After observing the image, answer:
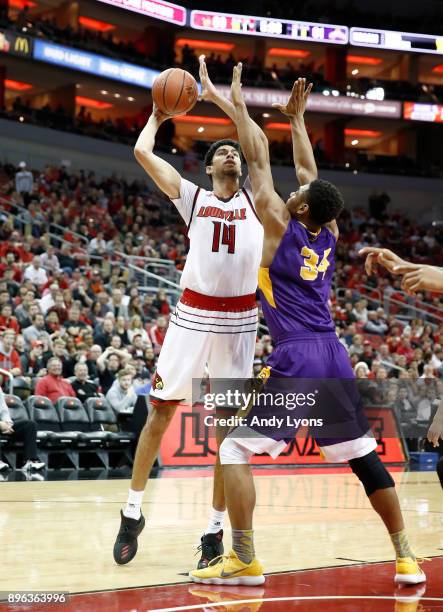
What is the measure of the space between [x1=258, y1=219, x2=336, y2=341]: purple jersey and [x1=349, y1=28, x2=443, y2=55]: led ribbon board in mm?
29801

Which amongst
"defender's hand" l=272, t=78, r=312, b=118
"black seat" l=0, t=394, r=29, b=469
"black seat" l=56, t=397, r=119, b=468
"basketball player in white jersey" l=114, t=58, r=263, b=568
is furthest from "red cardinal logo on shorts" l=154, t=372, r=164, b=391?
"black seat" l=56, t=397, r=119, b=468

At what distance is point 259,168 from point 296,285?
2.19ft

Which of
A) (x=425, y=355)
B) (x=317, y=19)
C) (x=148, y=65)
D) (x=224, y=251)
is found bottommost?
(x=425, y=355)

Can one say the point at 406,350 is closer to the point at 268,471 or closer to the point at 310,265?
the point at 268,471

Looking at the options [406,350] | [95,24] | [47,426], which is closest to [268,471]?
[47,426]

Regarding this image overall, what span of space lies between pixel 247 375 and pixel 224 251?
0.76 meters

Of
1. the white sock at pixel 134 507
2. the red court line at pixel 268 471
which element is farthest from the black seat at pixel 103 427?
the white sock at pixel 134 507

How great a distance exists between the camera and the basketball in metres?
5.65

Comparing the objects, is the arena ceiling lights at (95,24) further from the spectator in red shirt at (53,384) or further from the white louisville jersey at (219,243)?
the white louisville jersey at (219,243)

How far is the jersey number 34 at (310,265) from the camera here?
4.92 metres

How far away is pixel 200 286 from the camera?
547 cm

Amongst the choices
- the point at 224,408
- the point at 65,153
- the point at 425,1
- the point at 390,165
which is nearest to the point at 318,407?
the point at 224,408

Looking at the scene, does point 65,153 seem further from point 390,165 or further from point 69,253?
point 390,165
